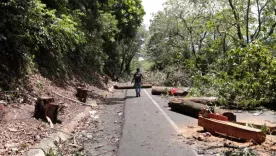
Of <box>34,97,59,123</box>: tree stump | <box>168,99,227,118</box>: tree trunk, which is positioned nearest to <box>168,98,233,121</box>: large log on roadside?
<box>168,99,227,118</box>: tree trunk

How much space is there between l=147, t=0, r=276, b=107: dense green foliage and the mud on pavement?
3251 millimetres

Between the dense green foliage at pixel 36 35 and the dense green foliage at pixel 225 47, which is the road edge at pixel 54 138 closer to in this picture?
the dense green foliage at pixel 36 35

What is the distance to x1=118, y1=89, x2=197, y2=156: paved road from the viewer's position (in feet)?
22.2

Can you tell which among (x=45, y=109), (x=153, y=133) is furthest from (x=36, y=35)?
(x=153, y=133)

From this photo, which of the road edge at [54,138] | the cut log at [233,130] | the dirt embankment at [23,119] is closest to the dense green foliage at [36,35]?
the dirt embankment at [23,119]

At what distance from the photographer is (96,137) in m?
8.39

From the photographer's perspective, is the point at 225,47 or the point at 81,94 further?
the point at 225,47

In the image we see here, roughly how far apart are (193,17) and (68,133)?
3015cm

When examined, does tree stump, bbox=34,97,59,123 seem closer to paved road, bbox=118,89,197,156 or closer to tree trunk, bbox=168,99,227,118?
paved road, bbox=118,89,197,156

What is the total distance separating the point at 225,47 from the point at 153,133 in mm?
20116

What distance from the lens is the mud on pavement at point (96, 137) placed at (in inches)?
274

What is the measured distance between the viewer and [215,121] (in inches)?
335

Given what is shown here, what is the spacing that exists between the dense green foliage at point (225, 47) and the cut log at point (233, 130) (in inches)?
32.2

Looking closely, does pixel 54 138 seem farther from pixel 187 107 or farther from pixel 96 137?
pixel 187 107
